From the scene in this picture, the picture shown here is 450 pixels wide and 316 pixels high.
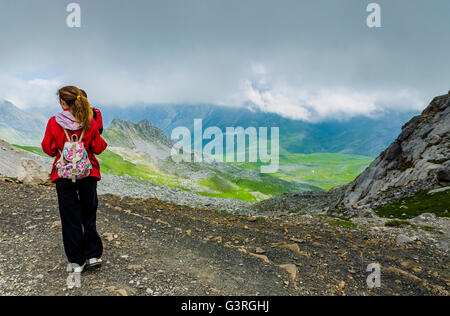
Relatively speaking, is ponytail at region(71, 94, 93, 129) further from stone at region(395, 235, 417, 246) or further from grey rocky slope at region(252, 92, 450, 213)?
grey rocky slope at region(252, 92, 450, 213)

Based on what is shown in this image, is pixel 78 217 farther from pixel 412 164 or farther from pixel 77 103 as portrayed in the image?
pixel 412 164

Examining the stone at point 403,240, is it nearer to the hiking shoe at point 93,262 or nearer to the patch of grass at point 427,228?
the patch of grass at point 427,228

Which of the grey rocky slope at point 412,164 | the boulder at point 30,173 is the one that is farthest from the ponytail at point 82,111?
the grey rocky slope at point 412,164

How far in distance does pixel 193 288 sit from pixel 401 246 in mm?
11918

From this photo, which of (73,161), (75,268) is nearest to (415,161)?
(75,268)

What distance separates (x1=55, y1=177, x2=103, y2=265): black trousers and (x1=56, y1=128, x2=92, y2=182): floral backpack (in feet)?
0.98

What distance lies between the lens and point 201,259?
9477 mm

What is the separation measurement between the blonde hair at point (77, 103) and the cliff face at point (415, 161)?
36136 mm

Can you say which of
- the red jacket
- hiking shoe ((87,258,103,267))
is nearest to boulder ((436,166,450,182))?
hiking shoe ((87,258,103,267))

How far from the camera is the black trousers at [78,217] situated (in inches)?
297

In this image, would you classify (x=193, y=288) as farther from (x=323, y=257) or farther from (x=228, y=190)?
(x=228, y=190)

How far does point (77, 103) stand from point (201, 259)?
21.0 feet

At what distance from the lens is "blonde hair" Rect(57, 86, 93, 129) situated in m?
7.39
